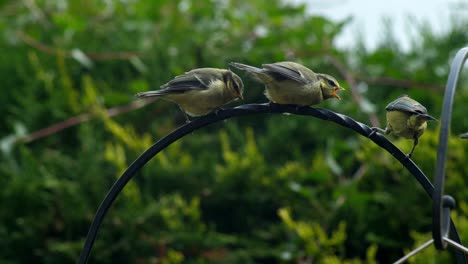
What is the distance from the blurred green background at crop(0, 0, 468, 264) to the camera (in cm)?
369

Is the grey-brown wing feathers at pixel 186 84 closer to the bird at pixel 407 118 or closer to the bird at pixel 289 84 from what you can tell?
the bird at pixel 289 84

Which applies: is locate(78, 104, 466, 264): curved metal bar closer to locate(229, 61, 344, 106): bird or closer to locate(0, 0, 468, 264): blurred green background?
locate(229, 61, 344, 106): bird

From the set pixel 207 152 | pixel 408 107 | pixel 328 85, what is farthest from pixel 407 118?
pixel 207 152

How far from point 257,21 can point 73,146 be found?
140 cm

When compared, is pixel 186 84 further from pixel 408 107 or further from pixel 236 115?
pixel 408 107

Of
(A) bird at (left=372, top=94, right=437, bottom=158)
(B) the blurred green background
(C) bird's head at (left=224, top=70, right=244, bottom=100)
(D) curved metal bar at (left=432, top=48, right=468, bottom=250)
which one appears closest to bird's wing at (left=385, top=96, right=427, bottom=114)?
(A) bird at (left=372, top=94, right=437, bottom=158)

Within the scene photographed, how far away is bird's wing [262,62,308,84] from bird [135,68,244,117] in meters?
0.09

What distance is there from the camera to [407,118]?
1997 millimetres

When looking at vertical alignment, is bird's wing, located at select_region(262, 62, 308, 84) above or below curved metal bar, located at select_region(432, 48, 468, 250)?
above

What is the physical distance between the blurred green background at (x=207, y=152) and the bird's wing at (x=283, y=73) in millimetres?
1449

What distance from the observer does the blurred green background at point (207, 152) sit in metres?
3.69

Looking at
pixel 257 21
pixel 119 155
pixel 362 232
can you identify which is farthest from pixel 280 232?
pixel 257 21

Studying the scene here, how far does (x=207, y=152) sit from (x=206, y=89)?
2.07 meters

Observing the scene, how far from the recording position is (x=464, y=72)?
4.75 meters
